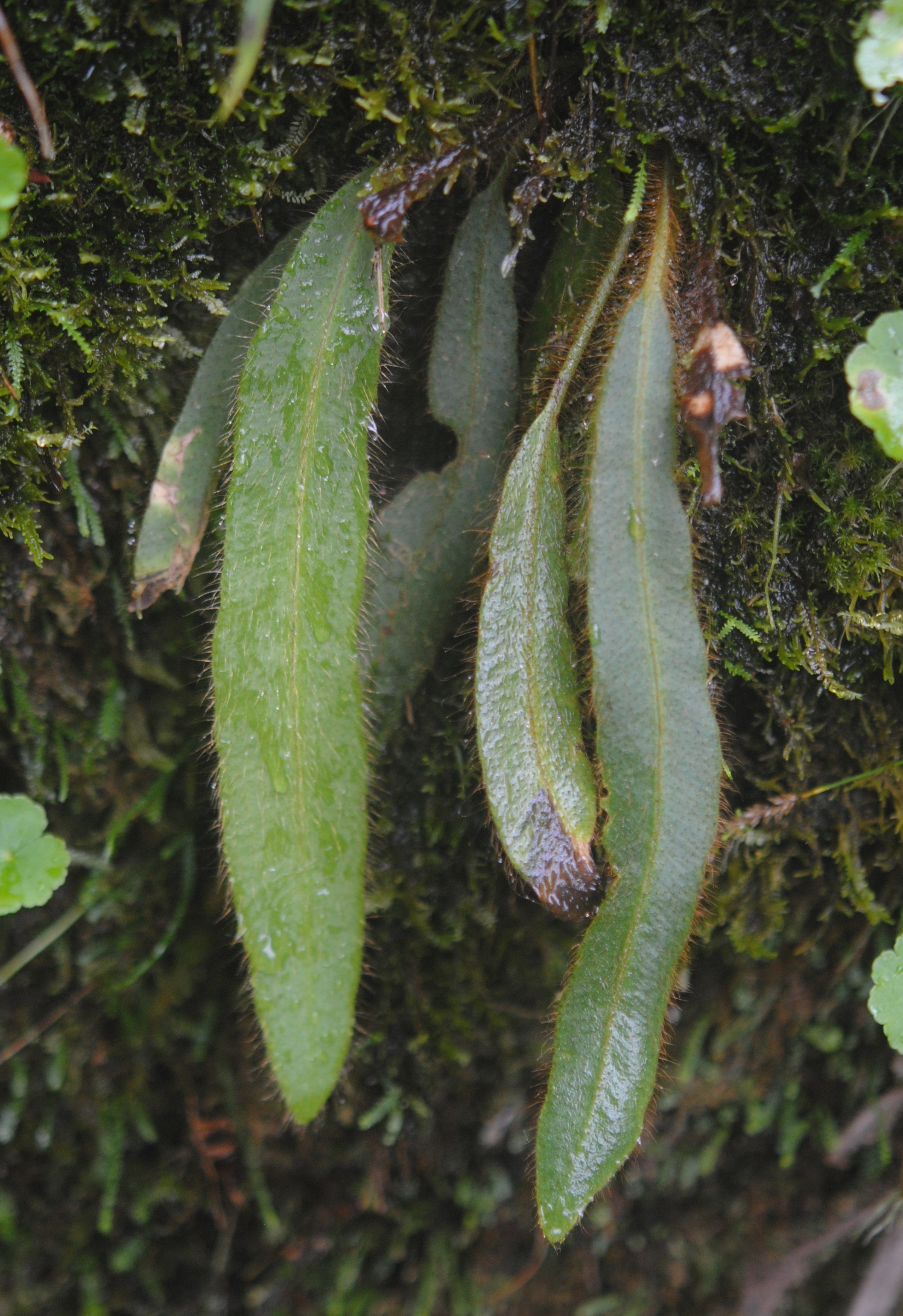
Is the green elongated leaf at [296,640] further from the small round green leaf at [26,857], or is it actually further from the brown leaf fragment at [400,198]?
the small round green leaf at [26,857]

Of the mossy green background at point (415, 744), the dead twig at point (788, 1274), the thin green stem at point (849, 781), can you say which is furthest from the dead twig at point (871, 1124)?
the thin green stem at point (849, 781)

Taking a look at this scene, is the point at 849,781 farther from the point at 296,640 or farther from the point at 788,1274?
the point at 788,1274

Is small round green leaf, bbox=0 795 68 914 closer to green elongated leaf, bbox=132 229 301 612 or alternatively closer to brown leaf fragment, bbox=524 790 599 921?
green elongated leaf, bbox=132 229 301 612

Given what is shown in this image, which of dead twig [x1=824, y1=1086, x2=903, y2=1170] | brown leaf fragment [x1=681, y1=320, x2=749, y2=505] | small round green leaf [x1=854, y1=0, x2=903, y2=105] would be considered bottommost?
dead twig [x1=824, y1=1086, x2=903, y2=1170]

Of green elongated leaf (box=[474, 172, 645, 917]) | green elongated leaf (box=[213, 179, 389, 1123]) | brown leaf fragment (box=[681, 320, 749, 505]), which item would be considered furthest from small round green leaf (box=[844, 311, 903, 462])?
green elongated leaf (box=[213, 179, 389, 1123])

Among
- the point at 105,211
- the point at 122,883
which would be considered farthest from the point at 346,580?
the point at 122,883

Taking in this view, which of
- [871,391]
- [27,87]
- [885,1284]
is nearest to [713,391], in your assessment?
[871,391]
